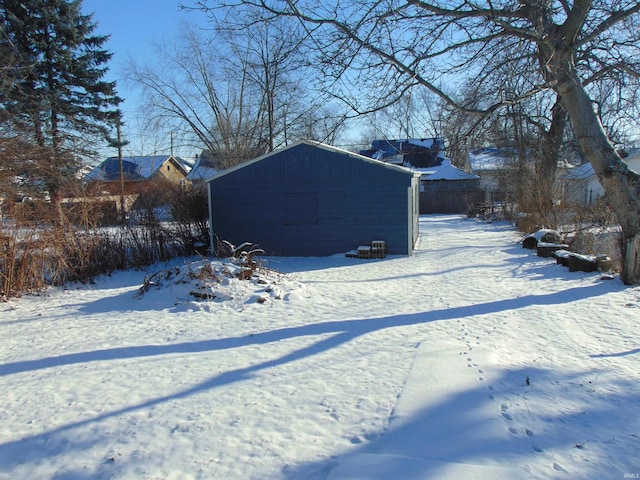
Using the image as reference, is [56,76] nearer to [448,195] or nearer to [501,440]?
[501,440]

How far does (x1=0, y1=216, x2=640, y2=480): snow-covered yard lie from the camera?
2816mm

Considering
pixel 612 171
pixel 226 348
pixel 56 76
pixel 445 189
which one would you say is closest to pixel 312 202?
pixel 612 171

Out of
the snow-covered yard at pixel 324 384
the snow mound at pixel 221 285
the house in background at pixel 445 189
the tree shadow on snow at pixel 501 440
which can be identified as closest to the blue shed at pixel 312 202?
the snow mound at pixel 221 285

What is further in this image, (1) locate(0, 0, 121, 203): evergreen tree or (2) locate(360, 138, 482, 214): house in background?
(2) locate(360, 138, 482, 214): house in background

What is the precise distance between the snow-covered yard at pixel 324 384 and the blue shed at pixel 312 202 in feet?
16.8

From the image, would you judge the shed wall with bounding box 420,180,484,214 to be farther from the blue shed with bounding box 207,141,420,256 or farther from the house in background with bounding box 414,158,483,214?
the blue shed with bounding box 207,141,420,256

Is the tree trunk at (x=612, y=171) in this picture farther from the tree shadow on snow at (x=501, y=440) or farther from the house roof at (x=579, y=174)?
the house roof at (x=579, y=174)

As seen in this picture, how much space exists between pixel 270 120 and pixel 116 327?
68.8 ft

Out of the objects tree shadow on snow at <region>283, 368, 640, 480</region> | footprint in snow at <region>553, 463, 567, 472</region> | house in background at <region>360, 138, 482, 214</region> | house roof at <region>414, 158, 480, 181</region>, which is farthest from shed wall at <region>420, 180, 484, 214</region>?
footprint in snow at <region>553, 463, 567, 472</region>

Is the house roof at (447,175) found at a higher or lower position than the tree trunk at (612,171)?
higher

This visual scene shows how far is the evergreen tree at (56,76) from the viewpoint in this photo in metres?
17.1

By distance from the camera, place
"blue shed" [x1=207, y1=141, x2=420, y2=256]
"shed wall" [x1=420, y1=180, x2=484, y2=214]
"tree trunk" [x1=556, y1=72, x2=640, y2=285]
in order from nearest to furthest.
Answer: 1. "tree trunk" [x1=556, y1=72, x2=640, y2=285]
2. "blue shed" [x1=207, y1=141, x2=420, y2=256]
3. "shed wall" [x1=420, y1=180, x2=484, y2=214]

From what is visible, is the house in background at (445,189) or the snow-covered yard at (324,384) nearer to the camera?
the snow-covered yard at (324,384)

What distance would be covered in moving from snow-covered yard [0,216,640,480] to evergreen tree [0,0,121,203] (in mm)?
12879
